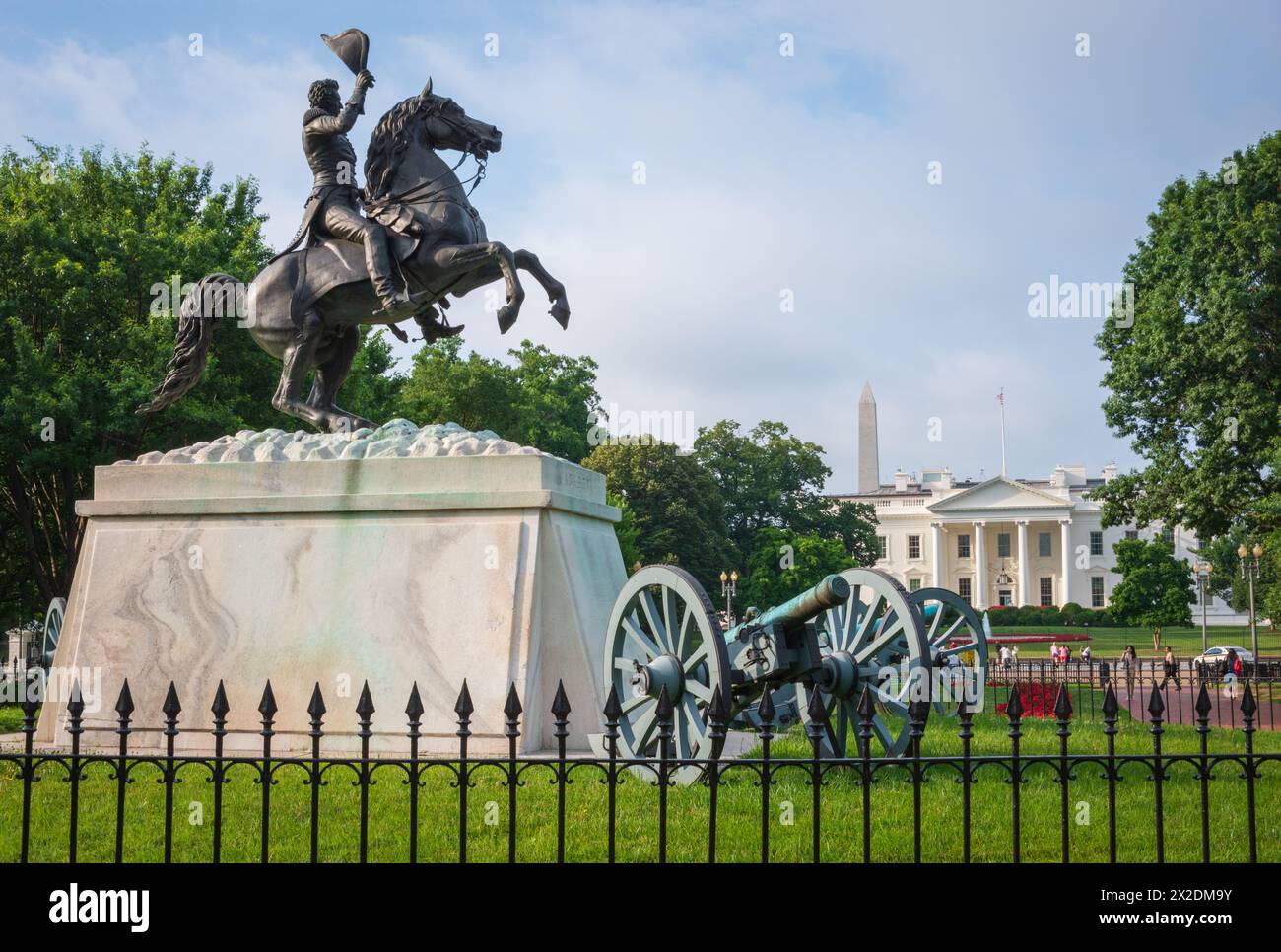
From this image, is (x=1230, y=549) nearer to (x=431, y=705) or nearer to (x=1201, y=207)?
(x=1201, y=207)

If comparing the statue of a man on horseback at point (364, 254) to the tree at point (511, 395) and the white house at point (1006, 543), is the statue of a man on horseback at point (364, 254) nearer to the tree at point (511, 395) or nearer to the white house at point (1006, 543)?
the tree at point (511, 395)

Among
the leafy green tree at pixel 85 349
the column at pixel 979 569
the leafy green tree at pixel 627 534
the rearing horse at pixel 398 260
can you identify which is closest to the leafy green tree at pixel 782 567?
the leafy green tree at pixel 627 534

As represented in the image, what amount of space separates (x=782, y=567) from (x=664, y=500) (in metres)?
7.96

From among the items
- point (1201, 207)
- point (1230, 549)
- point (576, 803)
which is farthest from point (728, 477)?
point (576, 803)

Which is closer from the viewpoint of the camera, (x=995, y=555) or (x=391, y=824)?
(x=391, y=824)

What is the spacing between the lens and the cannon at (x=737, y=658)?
7906 mm

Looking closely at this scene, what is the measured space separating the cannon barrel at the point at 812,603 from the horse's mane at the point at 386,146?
5140mm

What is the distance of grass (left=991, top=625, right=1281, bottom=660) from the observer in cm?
5016

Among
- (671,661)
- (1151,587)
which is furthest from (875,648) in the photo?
(1151,587)

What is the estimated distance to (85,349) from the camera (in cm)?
2336

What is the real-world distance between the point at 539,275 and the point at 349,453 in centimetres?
218

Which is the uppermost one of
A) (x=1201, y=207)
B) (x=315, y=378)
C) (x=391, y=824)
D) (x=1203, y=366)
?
(x=1201, y=207)

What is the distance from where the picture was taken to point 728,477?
201 ft
